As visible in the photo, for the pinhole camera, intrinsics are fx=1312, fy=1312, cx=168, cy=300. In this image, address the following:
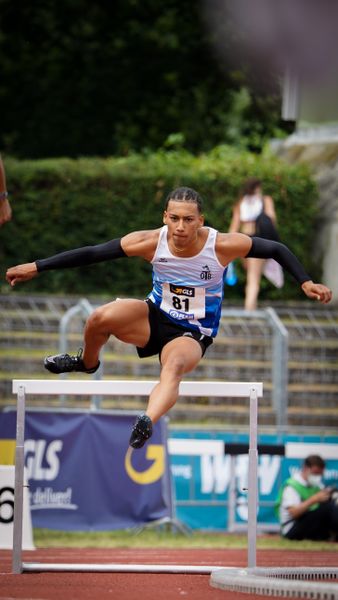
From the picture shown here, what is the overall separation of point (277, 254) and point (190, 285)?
23.7 inches

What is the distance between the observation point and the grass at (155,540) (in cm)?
1286

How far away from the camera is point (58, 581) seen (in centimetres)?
824

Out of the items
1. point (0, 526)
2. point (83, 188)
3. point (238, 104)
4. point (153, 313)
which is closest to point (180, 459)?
point (0, 526)

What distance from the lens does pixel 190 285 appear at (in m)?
8.56

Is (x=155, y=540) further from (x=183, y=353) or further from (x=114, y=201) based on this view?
(x=114, y=201)

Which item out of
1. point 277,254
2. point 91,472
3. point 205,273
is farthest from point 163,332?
point 91,472

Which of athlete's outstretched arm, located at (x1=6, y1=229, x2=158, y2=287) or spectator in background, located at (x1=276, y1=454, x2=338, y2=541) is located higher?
athlete's outstretched arm, located at (x1=6, y1=229, x2=158, y2=287)

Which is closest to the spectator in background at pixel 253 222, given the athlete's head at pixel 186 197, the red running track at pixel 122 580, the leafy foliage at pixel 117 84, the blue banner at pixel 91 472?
the blue banner at pixel 91 472

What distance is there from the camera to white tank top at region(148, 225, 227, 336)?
856cm

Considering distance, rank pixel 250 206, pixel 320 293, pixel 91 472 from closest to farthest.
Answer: pixel 320 293
pixel 91 472
pixel 250 206

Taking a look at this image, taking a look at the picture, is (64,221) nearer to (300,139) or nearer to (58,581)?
(300,139)

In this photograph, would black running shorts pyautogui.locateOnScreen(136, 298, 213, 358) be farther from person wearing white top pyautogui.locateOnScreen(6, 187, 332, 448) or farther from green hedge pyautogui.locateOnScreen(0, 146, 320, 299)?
green hedge pyautogui.locateOnScreen(0, 146, 320, 299)

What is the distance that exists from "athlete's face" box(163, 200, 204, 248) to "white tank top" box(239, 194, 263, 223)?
25.8ft

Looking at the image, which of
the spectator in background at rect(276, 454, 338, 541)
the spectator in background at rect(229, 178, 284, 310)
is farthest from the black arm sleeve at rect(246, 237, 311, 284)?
the spectator in background at rect(229, 178, 284, 310)
